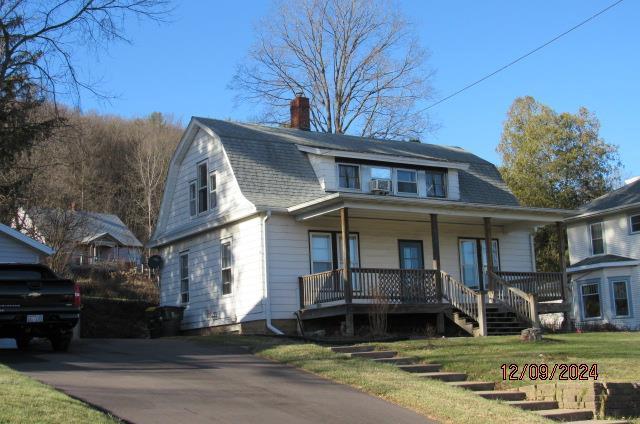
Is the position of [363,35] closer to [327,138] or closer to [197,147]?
[327,138]

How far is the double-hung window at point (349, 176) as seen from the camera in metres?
24.3

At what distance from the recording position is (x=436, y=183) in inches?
1023

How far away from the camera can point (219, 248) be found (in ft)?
77.4

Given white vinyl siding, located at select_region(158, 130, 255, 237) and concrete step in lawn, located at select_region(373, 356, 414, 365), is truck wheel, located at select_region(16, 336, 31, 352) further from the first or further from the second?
concrete step in lawn, located at select_region(373, 356, 414, 365)

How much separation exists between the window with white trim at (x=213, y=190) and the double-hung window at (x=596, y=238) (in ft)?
67.1

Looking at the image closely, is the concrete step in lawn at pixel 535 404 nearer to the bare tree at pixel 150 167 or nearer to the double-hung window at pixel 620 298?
the double-hung window at pixel 620 298

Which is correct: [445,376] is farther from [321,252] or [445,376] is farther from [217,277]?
[217,277]

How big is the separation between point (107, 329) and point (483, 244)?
1517 cm

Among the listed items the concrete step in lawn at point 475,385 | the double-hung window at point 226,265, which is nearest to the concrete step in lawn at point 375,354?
the concrete step in lawn at point 475,385

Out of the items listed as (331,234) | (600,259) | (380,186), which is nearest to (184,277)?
(331,234)

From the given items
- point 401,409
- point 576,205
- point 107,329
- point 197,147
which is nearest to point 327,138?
point 197,147

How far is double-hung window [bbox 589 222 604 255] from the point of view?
119ft

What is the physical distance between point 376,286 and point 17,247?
9.41 m

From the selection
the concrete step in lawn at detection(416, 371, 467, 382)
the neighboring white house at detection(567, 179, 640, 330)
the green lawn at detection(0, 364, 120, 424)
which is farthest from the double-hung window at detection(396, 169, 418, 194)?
the green lawn at detection(0, 364, 120, 424)
